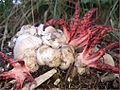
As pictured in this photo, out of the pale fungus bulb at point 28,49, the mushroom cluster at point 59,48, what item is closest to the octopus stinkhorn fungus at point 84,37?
the mushroom cluster at point 59,48

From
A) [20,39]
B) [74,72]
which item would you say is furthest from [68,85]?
[20,39]

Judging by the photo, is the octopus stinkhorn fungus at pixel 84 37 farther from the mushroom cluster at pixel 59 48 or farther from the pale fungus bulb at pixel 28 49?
the pale fungus bulb at pixel 28 49

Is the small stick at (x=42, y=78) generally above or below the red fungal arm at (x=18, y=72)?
below

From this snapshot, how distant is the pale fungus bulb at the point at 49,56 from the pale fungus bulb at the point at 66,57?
0.02 metres

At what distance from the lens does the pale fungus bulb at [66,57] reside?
5.47 feet

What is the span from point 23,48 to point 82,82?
33 centimetres

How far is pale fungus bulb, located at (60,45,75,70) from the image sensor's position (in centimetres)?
167

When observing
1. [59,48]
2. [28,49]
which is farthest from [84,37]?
[28,49]

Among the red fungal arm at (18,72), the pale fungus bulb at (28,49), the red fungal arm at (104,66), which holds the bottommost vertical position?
the red fungal arm at (104,66)

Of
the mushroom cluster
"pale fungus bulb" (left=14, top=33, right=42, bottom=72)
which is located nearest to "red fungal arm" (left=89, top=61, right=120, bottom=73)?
the mushroom cluster

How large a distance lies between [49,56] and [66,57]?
0.08 meters

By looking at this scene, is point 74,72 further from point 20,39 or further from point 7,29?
point 7,29

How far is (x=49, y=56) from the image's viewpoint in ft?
5.40

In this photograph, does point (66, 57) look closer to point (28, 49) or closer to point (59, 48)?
point (59, 48)
